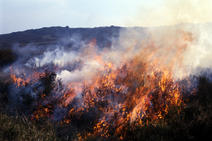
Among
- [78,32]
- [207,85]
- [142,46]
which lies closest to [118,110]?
[207,85]

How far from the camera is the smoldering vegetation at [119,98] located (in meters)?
5.54

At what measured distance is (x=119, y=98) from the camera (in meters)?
7.71

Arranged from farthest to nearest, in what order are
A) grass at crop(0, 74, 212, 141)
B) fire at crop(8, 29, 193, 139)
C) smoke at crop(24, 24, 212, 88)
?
smoke at crop(24, 24, 212, 88), fire at crop(8, 29, 193, 139), grass at crop(0, 74, 212, 141)

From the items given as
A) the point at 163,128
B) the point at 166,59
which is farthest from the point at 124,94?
the point at 166,59

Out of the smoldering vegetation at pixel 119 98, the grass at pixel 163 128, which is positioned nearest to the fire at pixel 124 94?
the smoldering vegetation at pixel 119 98

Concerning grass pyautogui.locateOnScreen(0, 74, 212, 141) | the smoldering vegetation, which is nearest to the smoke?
the smoldering vegetation

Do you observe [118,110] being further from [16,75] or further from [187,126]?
[16,75]

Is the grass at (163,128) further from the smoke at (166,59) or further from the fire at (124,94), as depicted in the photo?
the smoke at (166,59)

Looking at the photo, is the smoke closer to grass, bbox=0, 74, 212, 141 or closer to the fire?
the fire

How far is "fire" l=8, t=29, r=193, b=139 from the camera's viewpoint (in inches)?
268

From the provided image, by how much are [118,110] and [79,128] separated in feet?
5.71

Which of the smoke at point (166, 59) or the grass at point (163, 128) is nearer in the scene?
the grass at point (163, 128)

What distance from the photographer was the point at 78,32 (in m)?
58.5

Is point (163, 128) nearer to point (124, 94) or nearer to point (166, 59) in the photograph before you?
point (124, 94)
